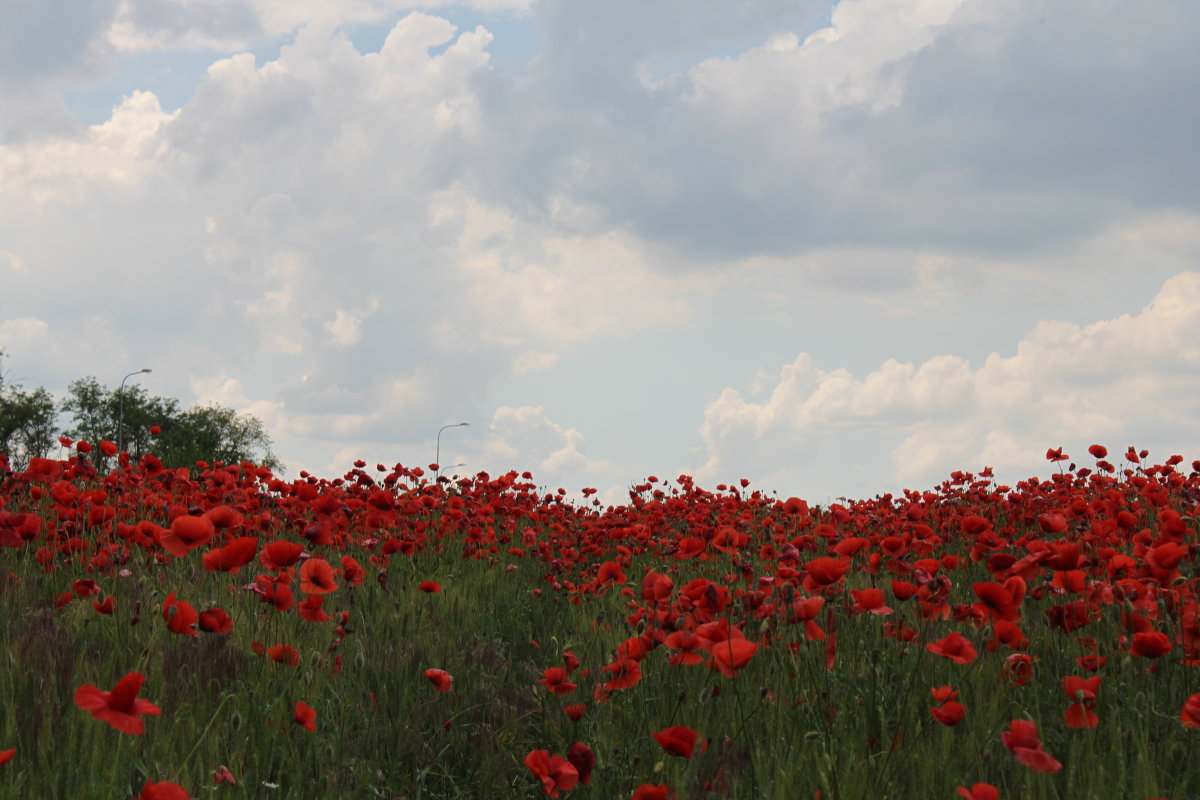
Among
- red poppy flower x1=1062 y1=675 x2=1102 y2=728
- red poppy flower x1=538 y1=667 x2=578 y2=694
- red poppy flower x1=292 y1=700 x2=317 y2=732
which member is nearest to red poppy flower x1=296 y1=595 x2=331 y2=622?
red poppy flower x1=292 y1=700 x2=317 y2=732

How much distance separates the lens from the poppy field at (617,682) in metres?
3.40

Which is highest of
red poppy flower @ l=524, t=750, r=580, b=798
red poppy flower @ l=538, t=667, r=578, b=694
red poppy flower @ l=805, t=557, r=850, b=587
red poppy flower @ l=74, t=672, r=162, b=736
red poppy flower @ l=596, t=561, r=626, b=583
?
red poppy flower @ l=805, t=557, r=850, b=587

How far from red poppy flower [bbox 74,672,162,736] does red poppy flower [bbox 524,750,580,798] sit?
1.16 metres

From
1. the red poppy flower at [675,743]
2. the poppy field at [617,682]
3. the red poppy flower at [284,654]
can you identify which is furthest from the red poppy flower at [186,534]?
the red poppy flower at [675,743]

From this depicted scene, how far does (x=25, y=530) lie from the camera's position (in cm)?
491

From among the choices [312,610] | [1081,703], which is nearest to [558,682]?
[312,610]

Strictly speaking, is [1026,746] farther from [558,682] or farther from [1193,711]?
[558,682]

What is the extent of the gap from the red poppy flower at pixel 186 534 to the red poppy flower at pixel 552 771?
1.71 meters

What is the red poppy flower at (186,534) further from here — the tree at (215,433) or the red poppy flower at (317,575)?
the tree at (215,433)

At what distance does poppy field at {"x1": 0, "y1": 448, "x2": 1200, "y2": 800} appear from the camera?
3400mm

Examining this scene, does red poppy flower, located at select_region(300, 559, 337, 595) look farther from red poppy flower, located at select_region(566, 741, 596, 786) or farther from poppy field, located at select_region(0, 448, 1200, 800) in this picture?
red poppy flower, located at select_region(566, 741, 596, 786)

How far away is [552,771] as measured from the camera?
3.11 metres

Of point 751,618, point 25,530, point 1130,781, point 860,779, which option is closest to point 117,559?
point 25,530

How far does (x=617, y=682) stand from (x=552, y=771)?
913mm
